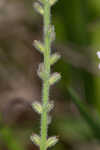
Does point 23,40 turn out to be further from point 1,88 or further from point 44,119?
point 44,119

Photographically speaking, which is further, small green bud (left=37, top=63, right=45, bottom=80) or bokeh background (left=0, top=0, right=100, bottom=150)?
bokeh background (left=0, top=0, right=100, bottom=150)

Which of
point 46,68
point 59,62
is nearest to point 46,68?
point 46,68

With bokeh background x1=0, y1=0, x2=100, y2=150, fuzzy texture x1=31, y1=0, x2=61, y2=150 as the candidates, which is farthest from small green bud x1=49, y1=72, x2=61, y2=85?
bokeh background x1=0, y1=0, x2=100, y2=150

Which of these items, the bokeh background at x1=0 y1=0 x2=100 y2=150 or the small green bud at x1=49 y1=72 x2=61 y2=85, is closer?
the small green bud at x1=49 y1=72 x2=61 y2=85

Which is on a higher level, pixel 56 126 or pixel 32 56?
pixel 32 56

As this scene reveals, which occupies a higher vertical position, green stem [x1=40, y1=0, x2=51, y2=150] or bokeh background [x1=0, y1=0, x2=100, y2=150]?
bokeh background [x1=0, y1=0, x2=100, y2=150]

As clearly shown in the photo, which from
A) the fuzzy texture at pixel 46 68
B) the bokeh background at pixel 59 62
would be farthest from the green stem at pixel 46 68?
the bokeh background at pixel 59 62

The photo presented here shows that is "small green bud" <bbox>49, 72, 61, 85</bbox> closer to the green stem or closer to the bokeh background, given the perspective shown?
the green stem

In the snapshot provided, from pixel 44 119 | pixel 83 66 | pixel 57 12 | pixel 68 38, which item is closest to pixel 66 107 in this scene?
pixel 83 66
